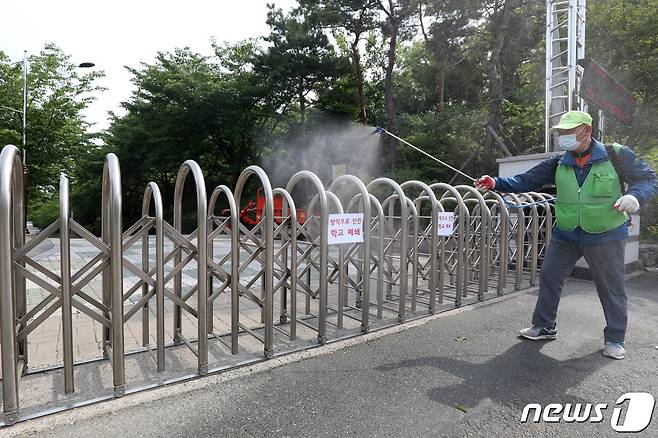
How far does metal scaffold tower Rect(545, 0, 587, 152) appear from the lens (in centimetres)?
827

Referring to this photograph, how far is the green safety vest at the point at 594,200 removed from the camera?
11.0 feet

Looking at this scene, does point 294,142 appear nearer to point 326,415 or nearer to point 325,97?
point 325,97

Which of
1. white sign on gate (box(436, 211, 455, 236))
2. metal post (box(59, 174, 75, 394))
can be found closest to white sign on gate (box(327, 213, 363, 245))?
white sign on gate (box(436, 211, 455, 236))

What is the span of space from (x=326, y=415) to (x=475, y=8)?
18159 mm

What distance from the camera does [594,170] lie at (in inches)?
135

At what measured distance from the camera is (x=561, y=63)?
909 cm

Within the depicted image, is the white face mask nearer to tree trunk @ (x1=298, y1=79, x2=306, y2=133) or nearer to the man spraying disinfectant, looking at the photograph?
the man spraying disinfectant

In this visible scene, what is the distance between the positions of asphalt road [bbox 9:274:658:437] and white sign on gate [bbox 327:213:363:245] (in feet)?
3.09

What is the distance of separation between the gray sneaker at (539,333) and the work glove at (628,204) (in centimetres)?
130

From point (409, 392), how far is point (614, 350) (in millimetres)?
1892

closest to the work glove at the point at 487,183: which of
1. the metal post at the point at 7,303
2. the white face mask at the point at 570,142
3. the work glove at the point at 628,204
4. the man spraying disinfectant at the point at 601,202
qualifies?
the man spraying disinfectant at the point at 601,202

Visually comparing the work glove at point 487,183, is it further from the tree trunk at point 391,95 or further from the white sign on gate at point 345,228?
the tree trunk at point 391,95

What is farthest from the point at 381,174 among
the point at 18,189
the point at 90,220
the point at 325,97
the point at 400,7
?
the point at 18,189

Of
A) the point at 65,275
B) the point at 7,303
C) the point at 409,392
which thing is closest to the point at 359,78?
the point at 409,392
